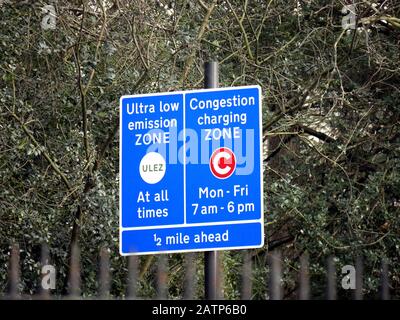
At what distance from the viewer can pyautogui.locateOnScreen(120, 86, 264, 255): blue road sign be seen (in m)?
6.14

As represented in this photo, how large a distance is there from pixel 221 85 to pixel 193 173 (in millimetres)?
6838

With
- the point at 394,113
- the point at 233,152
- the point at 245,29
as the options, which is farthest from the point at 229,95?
the point at 394,113

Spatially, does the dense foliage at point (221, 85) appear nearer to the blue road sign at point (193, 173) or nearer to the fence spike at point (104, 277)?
the blue road sign at point (193, 173)

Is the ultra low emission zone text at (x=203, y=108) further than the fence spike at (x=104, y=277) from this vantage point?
Yes

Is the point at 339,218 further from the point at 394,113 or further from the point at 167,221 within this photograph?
the point at 167,221

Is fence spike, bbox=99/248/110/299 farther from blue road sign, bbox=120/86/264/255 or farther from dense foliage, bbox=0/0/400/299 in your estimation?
dense foliage, bbox=0/0/400/299

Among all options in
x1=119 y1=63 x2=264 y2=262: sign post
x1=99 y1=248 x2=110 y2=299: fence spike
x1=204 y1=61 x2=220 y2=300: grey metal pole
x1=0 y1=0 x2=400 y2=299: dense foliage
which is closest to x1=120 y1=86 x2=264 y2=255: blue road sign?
x1=119 y1=63 x2=264 y2=262: sign post

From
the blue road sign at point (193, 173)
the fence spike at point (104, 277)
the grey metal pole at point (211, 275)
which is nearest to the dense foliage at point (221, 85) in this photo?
A: the blue road sign at point (193, 173)

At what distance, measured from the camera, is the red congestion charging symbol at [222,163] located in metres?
6.18

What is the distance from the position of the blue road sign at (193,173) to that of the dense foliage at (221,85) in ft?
13.8

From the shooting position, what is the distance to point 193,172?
626 cm

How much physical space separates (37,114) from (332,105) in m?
3.81

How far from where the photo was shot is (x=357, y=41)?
46.8ft

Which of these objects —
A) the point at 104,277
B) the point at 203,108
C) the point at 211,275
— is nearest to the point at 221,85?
the point at 203,108
